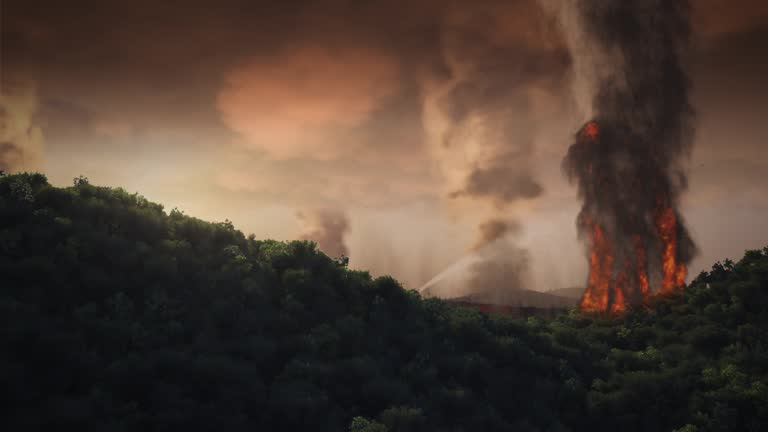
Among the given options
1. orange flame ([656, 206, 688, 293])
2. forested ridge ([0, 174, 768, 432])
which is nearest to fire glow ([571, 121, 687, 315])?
orange flame ([656, 206, 688, 293])

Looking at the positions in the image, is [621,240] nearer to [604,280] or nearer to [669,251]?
[604,280]

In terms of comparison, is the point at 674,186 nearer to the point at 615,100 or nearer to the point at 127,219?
the point at 615,100

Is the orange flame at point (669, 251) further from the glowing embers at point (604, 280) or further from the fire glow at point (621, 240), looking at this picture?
the glowing embers at point (604, 280)

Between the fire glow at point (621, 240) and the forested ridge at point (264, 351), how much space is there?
66.9ft

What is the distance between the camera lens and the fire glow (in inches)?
2506

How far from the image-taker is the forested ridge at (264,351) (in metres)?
18.7

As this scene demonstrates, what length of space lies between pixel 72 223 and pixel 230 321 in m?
8.80

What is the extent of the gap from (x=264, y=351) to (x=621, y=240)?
52.2 m

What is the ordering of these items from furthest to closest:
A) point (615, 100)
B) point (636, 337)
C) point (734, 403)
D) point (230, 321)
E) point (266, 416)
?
point (615, 100)
point (636, 337)
point (734, 403)
point (230, 321)
point (266, 416)

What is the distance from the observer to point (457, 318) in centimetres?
3722

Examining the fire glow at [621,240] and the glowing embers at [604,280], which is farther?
the fire glow at [621,240]

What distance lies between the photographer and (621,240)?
2559 inches

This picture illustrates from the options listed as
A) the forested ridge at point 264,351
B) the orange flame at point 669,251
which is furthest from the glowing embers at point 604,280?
the forested ridge at point 264,351

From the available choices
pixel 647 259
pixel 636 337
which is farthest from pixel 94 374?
pixel 647 259
